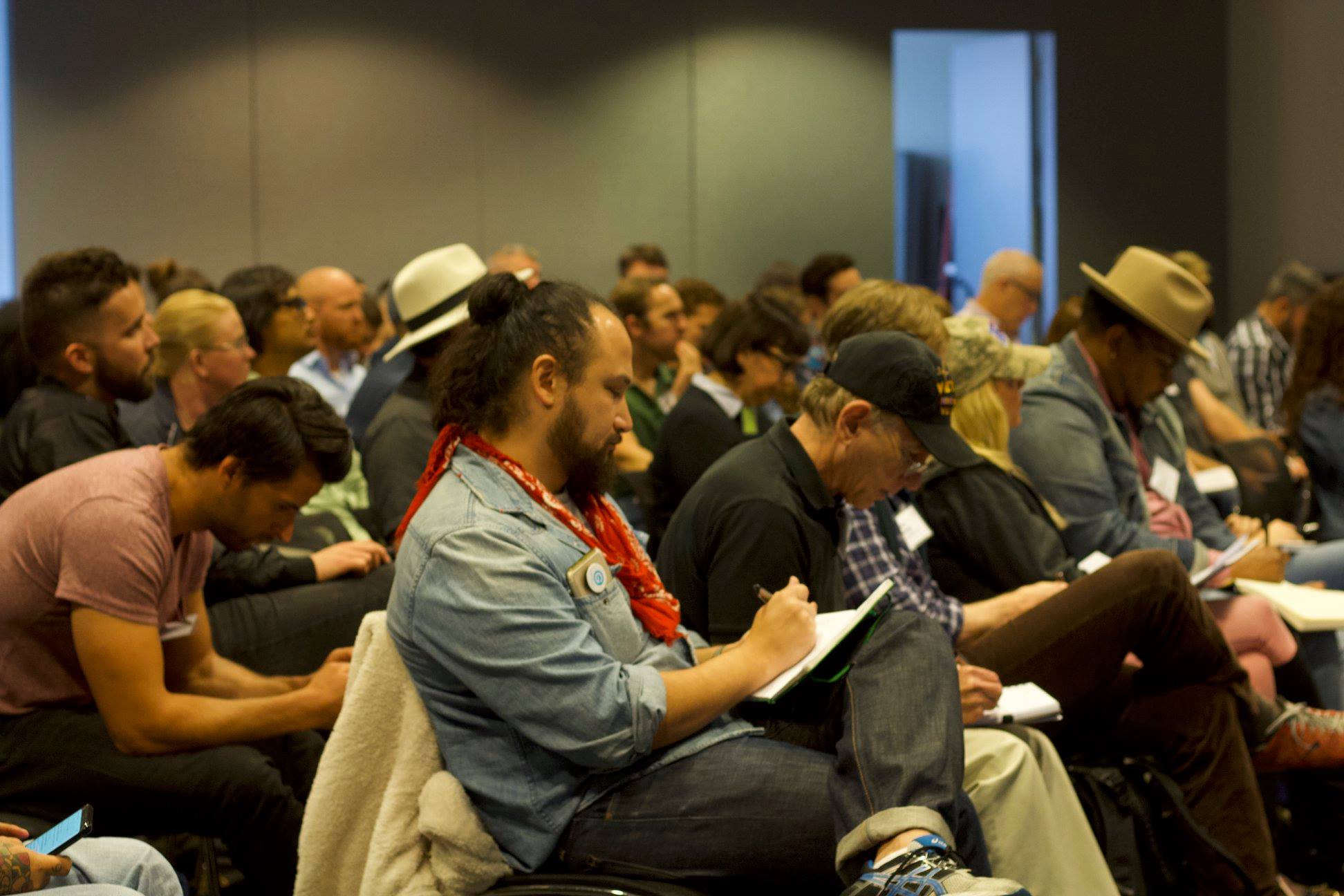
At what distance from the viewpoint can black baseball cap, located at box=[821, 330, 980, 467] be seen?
7.60ft

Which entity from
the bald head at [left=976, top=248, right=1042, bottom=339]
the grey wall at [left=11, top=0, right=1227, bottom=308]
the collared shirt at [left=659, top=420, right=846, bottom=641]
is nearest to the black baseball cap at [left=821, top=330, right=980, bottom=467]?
the collared shirt at [left=659, top=420, right=846, bottom=641]

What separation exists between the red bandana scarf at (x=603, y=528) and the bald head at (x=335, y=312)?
3924mm

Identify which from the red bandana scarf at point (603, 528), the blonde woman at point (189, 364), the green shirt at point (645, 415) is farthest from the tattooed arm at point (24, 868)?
the green shirt at point (645, 415)

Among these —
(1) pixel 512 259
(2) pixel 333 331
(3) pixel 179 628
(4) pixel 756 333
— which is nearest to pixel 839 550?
(3) pixel 179 628

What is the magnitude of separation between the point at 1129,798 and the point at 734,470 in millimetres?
1023

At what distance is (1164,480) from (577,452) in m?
2.38

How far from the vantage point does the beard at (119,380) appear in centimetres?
314

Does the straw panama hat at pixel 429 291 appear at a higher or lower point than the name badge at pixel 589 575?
higher

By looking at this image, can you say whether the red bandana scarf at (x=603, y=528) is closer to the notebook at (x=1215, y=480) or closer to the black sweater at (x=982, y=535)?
the black sweater at (x=982, y=535)

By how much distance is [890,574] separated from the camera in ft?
8.57

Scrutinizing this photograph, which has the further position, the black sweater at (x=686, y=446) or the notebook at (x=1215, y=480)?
the notebook at (x=1215, y=480)

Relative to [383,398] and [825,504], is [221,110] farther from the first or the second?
[825,504]

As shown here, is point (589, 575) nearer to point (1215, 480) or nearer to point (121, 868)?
point (121, 868)

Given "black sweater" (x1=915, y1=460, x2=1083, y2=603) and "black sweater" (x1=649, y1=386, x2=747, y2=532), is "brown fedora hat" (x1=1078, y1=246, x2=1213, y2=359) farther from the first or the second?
"black sweater" (x1=649, y1=386, x2=747, y2=532)
